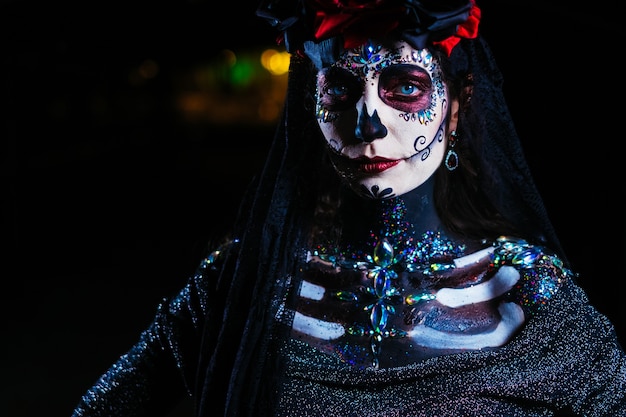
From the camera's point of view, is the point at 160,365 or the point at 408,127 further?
the point at 160,365

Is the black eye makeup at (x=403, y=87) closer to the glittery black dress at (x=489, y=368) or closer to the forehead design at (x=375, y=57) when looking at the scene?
the forehead design at (x=375, y=57)

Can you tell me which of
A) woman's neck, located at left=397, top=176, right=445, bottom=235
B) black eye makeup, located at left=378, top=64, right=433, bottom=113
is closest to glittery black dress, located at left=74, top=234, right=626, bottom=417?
woman's neck, located at left=397, top=176, right=445, bottom=235

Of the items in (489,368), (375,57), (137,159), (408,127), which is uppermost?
(137,159)

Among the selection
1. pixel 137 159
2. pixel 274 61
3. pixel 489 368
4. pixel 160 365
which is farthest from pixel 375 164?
pixel 274 61

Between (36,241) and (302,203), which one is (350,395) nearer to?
(302,203)

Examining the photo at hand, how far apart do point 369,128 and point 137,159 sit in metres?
7.61

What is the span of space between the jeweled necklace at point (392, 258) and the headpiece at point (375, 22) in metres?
0.29

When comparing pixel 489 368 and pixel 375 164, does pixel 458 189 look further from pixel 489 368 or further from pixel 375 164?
pixel 489 368

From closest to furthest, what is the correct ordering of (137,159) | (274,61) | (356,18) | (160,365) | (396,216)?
1. (356,18)
2. (396,216)
3. (160,365)
4. (137,159)
5. (274,61)

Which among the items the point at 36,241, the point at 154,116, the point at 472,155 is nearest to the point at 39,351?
the point at 36,241

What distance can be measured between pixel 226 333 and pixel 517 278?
0.52 m

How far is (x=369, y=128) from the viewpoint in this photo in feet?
4.61

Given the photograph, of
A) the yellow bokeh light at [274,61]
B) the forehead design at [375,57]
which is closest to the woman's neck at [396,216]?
the forehead design at [375,57]

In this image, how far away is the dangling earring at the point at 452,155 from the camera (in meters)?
1.53
